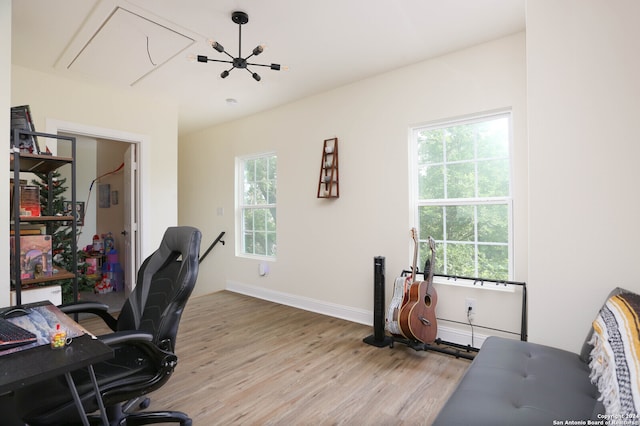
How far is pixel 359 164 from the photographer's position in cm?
357

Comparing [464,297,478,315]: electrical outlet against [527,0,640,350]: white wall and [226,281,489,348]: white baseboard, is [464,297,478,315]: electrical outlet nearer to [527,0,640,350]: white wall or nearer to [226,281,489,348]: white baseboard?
[226,281,489,348]: white baseboard

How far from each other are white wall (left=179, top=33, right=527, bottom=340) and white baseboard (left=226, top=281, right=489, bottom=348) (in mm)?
22

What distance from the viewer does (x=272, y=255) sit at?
15.0 feet

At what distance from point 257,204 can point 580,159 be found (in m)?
3.75

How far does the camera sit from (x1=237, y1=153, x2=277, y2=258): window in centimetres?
459

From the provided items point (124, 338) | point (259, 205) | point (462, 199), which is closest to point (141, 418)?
point (124, 338)

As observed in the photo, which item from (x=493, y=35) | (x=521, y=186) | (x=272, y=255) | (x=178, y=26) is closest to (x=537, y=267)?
(x=521, y=186)

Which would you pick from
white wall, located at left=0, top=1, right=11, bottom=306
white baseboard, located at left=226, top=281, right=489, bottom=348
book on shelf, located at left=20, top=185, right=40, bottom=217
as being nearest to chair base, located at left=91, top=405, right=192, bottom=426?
white wall, located at left=0, top=1, right=11, bottom=306

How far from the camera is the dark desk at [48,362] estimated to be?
918 millimetres

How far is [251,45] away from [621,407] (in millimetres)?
3053

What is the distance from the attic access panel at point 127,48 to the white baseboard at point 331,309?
2886 mm

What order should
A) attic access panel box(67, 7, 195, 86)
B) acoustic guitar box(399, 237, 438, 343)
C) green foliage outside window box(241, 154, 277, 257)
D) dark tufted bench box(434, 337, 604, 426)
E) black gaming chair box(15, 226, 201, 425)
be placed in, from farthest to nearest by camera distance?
1. green foliage outside window box(241, 154, 277, 257)
2. acoustic guitar box(399, 237, 438, 343)
3. attic access panel box(67, 7, 195, 86)
4. black gaming chair box(15, 226, 201, 425)
5. dark tufted bench box(434, 337, 604, 426)

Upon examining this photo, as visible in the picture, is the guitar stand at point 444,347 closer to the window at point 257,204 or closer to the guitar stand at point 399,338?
the guitar stand at point 399,338

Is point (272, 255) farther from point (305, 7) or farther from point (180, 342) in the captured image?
point (305, 7)
